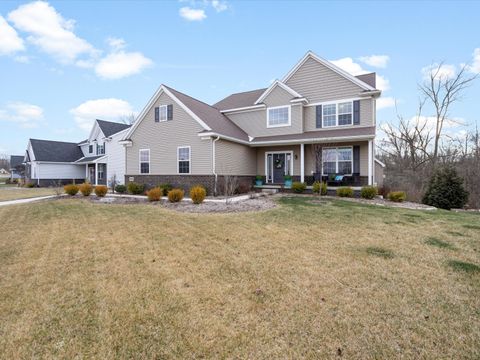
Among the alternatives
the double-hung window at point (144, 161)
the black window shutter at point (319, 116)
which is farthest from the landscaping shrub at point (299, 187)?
the double-hung window at point (144, 161)

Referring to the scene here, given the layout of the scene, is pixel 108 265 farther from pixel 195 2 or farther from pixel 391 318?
pixel 195 2

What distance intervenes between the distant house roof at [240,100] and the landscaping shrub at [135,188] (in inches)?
356

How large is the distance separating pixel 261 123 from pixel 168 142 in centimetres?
684

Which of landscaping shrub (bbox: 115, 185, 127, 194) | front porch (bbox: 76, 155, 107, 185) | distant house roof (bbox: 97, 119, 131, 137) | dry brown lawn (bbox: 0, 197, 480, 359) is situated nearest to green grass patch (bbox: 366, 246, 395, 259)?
dry brown lawn (bbox: 0, 197, 480, 359)

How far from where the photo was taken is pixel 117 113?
50094 millimetres

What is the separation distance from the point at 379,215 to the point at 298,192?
289 inches

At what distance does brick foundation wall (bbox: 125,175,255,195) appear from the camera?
15.2m

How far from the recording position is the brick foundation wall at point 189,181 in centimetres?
1520

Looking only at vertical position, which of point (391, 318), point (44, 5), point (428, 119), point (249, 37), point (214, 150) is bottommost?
point (391, 318)

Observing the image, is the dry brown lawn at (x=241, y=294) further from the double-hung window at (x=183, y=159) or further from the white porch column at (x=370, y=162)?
the double-hung window at (x=183, y=159)

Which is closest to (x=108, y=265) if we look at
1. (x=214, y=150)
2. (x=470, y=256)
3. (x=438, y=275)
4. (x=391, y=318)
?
(x=391, y=318)

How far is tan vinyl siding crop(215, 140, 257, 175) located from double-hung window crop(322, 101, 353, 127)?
18.3ft

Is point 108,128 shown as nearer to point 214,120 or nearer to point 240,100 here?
point 240,100

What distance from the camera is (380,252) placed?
5.23m
